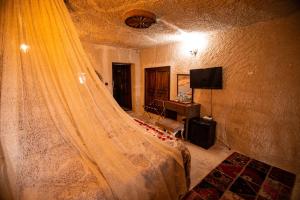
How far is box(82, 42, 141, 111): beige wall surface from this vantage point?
4.23 meters

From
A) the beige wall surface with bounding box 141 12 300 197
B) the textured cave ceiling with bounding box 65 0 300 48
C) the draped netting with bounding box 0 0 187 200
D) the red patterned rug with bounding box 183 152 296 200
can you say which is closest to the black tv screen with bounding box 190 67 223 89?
the beige wall surface with bounding box 141 12 300 197

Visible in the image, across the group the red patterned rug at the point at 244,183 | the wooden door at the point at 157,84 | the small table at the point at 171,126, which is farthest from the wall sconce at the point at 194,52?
the red patterned rug at the point at 244,183

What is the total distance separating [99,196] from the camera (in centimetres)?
103

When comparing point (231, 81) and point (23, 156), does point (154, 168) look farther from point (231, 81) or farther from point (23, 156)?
point (231, 81)

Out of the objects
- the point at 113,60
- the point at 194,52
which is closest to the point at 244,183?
the point at 194,52

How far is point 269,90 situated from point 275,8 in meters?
1.20

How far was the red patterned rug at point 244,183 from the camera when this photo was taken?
6.16 ft

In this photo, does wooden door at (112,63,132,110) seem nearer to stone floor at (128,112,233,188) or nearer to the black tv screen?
the black tv screen

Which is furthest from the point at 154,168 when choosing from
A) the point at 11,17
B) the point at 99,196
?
the point at 11,17

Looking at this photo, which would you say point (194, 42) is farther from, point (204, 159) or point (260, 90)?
point (204, 159)

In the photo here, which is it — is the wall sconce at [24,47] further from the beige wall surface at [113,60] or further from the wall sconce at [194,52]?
the wall sconce at [194,52]

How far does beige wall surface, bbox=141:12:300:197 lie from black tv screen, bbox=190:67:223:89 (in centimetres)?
13

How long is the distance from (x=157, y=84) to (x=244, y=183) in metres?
3.23

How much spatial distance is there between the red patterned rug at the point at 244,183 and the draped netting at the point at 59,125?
0.69 meters
